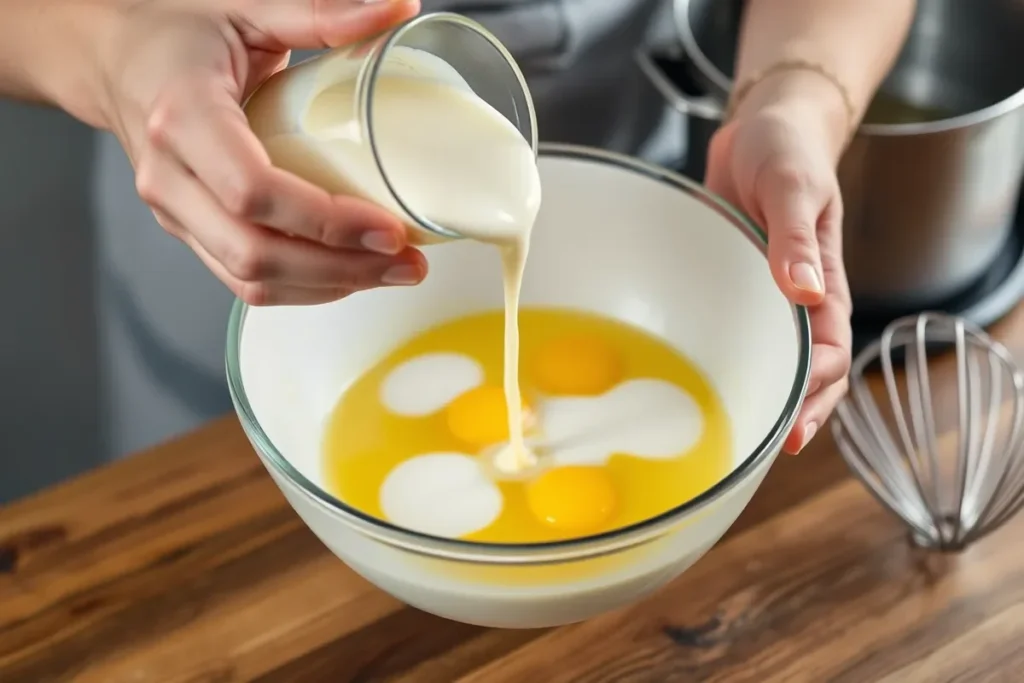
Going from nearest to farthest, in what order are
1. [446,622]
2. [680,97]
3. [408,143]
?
[408,143] → [446,622] → [680,97]

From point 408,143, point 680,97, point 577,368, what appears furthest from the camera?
point 680,97

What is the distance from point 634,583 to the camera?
2.82 feet

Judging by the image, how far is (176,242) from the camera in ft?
4.80

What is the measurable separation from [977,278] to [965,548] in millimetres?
431

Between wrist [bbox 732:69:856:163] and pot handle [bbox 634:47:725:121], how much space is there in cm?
8

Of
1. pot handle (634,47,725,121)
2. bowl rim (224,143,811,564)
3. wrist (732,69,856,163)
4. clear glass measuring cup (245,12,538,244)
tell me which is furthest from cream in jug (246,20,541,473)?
pot handle (634,47,725,121)

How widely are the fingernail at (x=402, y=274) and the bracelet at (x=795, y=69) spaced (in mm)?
564

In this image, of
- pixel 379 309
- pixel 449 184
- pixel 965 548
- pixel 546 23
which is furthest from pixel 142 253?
pixel 965 548

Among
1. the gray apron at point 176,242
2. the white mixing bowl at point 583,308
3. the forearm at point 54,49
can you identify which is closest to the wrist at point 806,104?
the white mixing bowl at point 583,308

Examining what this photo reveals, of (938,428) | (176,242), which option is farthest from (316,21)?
(938,428)

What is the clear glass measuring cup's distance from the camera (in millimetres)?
745

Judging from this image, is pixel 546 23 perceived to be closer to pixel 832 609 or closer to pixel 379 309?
pixel 379 309

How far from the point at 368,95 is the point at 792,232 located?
44cm

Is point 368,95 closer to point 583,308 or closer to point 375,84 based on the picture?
point 375,84
